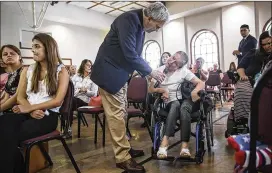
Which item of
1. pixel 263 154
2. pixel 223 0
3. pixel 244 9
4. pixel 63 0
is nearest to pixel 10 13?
pixel 63 0

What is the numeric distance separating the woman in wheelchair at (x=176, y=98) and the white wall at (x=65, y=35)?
740 cm

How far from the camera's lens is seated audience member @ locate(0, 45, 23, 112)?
2082 mm

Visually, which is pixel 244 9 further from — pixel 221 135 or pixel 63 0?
pixel 221 135

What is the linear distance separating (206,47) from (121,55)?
9.08 metres

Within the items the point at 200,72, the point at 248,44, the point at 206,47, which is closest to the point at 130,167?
the point at 248,44

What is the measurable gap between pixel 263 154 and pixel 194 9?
9651 mm

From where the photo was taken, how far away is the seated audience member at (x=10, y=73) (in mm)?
2082

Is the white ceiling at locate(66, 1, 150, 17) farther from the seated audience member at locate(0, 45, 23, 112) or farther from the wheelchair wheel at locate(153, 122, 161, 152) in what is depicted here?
the wheelchair wheel at locate(153, 122, 161, 152)

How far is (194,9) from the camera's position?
987 centimetres

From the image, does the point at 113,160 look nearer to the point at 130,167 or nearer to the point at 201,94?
the point at 130,167

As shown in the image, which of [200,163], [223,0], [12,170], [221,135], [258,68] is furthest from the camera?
[223,0]

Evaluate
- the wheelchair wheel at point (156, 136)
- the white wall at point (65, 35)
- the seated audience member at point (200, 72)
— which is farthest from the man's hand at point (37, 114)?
the white wall at point (65, 35)

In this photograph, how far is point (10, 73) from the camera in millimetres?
2352

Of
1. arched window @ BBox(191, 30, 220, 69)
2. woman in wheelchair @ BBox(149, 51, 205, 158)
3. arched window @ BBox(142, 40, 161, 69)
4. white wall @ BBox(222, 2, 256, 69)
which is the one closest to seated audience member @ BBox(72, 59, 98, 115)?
woman in wheelchair @ BBox(149, 51, 205, 158)
